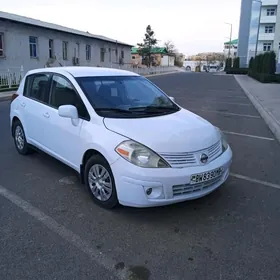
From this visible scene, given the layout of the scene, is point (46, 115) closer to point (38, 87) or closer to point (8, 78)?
point (38, 87)

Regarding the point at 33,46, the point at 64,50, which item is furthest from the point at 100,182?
the point at 64,50

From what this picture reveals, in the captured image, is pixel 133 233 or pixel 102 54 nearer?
pixel 133 233

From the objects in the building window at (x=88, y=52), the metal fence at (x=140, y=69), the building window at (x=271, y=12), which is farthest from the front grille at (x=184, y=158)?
the building window at (x=271, y=12)

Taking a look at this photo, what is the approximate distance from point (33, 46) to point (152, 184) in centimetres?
2441

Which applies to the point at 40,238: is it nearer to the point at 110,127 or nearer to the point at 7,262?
the point at 7,262

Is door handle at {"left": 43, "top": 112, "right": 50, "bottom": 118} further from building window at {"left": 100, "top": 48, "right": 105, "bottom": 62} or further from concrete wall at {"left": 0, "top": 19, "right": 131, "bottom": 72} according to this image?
building window at {"left": 100, "top": 48, "right": 105, "bottom": 62}

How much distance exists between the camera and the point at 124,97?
4168mm

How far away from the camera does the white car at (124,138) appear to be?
311 cm

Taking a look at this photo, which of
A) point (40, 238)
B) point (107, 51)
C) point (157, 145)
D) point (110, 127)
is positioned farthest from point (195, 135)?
point (107, 51)

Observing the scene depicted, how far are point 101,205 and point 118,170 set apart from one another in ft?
2.05

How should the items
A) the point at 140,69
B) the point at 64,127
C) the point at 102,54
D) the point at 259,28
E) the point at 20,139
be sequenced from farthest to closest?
the point at 259,28 → the point at 140,69 → the point at 102,54 → the point at 20,139 → the point at 64,127

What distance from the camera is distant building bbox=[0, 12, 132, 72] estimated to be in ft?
70.1

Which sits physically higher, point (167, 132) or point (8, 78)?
point (8, 78)

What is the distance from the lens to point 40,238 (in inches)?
115
